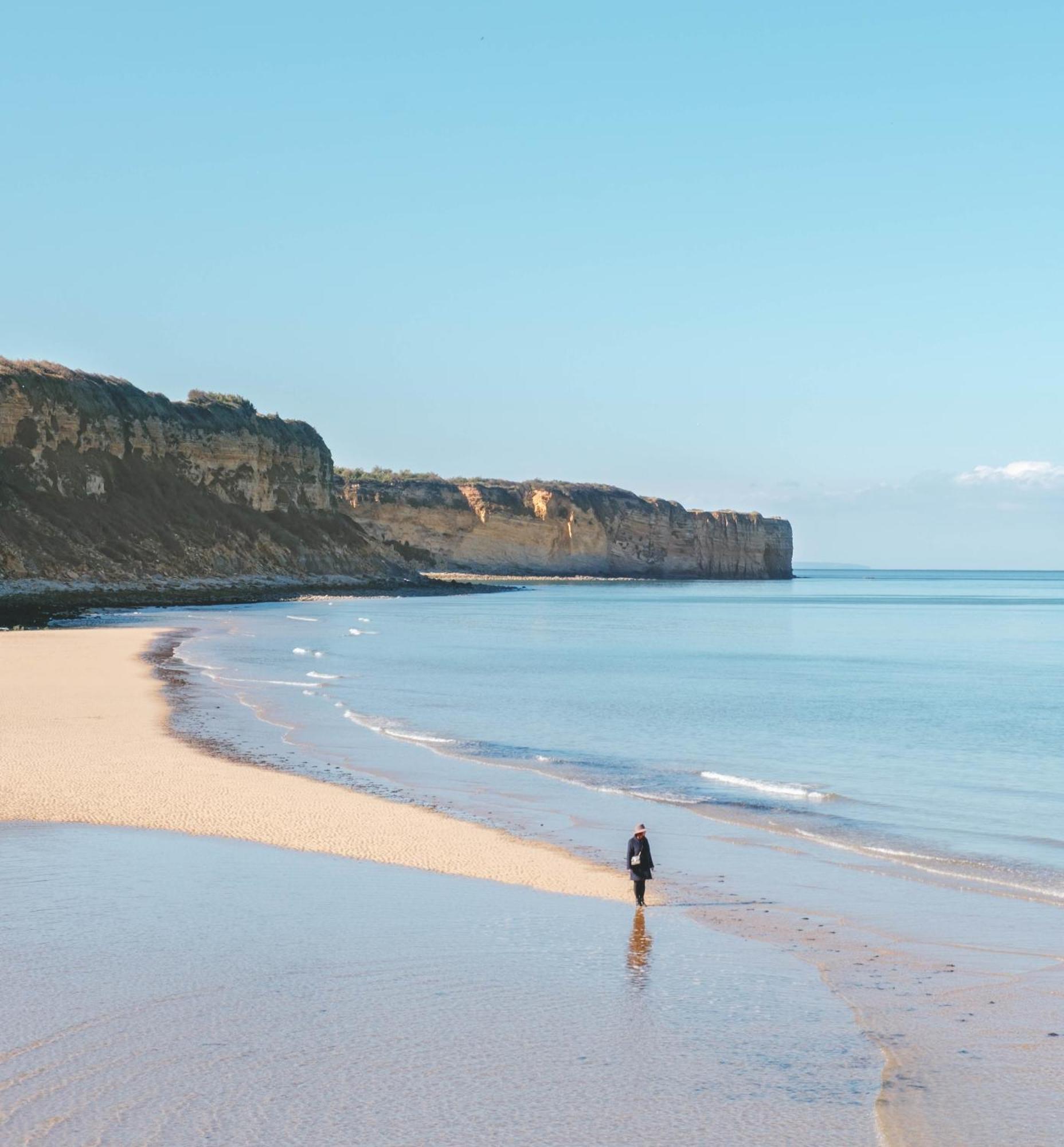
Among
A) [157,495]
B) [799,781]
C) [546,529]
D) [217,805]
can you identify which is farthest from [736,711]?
[546,529]

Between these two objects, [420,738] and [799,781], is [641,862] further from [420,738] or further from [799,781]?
[420,738]

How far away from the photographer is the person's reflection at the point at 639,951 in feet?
26.0

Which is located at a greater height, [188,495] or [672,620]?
[188,495]

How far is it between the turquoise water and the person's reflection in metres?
4.00

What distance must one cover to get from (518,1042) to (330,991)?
1376 mm

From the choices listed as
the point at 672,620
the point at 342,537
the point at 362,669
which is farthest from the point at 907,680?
the point at 342,537

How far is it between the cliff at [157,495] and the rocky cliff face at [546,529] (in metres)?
28.6

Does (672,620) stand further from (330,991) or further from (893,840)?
(330,991)

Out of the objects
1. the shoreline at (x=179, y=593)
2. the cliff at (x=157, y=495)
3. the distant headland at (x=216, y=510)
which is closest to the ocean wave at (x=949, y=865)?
the shoreline at (x=179, y=593)

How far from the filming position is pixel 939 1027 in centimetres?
707

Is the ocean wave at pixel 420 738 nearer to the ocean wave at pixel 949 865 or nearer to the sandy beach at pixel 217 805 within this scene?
the sandy beach at pixel 217 805

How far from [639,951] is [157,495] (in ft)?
294

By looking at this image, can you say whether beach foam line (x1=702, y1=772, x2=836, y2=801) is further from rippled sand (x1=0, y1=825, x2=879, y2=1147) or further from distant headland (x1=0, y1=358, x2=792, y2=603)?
distant headland (x1=0, y1=358, x2=792, y2=603)

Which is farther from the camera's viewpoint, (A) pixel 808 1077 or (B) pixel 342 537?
(B) pixel 342 537
